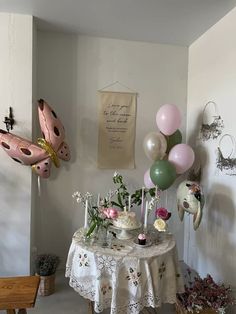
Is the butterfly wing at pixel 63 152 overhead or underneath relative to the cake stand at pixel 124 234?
overhead

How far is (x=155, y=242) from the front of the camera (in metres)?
1.98

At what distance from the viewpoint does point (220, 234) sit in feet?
7.91

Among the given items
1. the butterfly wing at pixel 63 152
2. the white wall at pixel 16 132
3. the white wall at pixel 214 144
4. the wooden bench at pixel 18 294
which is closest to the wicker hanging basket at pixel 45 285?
the white wall at pixel 16 132

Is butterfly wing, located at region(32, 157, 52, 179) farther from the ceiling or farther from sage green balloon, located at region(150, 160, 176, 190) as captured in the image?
the ceiling

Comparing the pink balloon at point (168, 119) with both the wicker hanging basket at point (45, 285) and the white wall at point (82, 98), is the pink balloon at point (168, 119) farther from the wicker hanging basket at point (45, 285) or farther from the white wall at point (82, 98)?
the wicker hanging basket at point (45, 285)

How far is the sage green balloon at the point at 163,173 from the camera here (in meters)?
2.25

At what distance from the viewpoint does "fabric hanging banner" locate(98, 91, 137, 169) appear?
2.85 m

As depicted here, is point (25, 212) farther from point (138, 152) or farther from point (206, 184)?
point (206, 184)

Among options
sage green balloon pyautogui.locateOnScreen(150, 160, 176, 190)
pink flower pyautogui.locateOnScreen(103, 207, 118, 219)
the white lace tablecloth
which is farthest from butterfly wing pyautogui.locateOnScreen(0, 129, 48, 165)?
sage green balloon pyautogui.locateOnScreen(150, 160, 176, 190)

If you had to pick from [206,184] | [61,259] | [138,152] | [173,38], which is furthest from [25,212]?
[173,38]

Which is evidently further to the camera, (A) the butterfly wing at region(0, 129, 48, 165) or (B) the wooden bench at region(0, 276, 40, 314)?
(A) the butterfly wing at region(0, 129, 48, 165)

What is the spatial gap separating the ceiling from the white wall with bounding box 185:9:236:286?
0.18m

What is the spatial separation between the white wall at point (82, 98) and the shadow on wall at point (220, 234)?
2.73 ft

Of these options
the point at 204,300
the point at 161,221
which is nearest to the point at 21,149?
the point at 161,221
